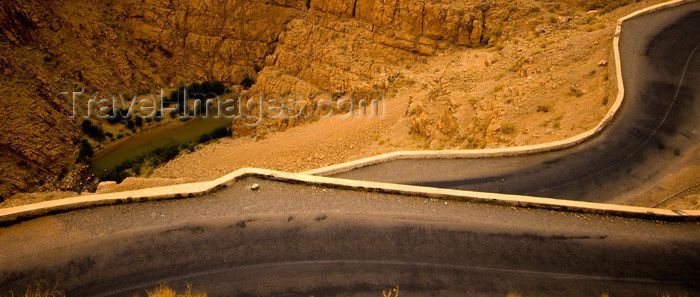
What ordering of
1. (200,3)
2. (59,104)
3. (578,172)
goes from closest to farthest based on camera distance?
(578,172), (59,104), (200,3)

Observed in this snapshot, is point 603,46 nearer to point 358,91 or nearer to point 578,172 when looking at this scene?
point 578,172

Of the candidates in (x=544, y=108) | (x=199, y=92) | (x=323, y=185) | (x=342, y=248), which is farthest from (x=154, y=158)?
(x=544, y=108)

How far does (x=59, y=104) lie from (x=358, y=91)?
1767 cm

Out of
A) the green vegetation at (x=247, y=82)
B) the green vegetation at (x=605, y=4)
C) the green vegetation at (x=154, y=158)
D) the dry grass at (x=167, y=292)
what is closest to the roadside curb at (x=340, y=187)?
the dry grass at (x=167, y=292)

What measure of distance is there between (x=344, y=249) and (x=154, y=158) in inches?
702

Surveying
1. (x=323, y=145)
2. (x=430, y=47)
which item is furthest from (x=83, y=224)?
(x=430, y=47)

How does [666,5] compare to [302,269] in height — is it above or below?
above

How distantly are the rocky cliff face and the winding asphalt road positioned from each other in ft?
29.8

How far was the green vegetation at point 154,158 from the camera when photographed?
1944 centimetres

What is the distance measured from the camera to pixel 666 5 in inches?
668

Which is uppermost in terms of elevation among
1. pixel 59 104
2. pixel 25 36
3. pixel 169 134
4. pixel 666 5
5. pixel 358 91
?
pixel 666 5

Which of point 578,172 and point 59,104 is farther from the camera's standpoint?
point 59,104

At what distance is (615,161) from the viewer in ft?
33.8

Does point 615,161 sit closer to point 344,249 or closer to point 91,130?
point 344,249
